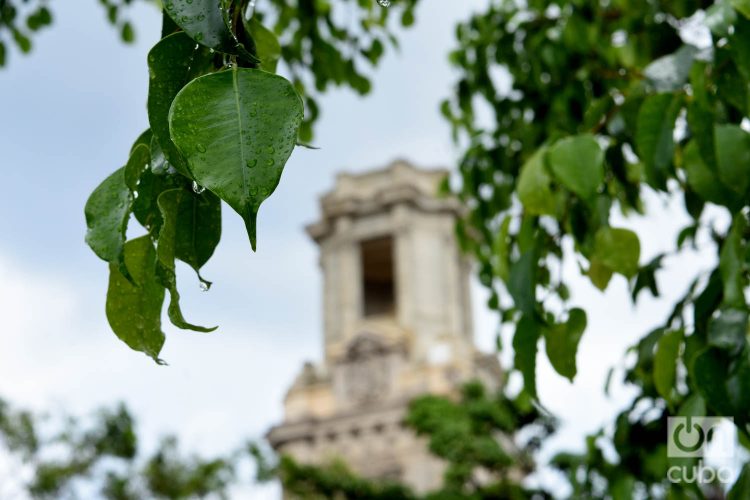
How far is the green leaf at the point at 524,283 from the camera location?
4.40ft

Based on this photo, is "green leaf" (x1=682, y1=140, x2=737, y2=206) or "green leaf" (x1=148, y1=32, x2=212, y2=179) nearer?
"green leaf" (x1=148, y1=32, x2=212, y2=179)

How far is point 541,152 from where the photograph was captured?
56.4 inches

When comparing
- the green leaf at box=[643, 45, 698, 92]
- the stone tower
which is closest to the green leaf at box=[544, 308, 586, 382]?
the green leaf at box=[643, 45, 698, 92]

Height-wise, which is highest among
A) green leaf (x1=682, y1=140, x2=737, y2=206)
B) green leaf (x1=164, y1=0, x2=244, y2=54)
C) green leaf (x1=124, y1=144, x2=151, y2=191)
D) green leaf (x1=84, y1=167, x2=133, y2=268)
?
green leaf (x1=682, y1=140, x2=737, y2=206)

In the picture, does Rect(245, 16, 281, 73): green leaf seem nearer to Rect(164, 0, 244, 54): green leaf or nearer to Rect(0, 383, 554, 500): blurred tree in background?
Rect(164, 0, 244, 54): green leaf

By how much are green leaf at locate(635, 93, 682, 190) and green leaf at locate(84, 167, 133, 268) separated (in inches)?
28.9

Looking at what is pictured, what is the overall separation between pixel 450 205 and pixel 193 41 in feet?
65.4

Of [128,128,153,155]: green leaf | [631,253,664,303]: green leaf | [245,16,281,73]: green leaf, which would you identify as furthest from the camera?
[631,253,664,303]: green leaf

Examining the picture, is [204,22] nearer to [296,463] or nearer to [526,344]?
[526,344]

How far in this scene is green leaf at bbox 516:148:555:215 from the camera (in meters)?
1.40

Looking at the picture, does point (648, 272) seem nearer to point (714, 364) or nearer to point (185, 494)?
point (714, 364)

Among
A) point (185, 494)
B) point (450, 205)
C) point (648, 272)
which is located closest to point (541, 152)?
point (648, 272)

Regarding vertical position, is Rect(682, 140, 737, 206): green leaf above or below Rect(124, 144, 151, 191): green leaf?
above

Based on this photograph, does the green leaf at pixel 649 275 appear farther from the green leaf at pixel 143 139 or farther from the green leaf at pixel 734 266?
the green leaf at pixel 143 139
